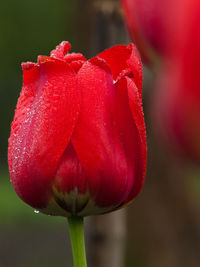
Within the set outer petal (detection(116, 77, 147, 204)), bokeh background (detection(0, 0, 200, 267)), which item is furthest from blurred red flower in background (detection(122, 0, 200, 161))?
outer petal (detection(116, 77, 147, 204))

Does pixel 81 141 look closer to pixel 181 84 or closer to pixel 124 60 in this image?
pixel 124 60

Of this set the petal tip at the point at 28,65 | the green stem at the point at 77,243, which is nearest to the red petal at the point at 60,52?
the petal tip at the point at 28,65

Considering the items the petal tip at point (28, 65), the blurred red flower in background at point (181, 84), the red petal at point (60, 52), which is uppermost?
the red petal at point (60, 52)

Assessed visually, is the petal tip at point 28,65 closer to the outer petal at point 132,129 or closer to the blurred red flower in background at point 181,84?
the outer petal at point 132,129

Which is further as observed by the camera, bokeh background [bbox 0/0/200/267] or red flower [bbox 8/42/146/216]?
bokeh background [bbox 0/0/200/267]

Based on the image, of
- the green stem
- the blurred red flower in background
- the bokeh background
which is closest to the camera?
the blurred red flower in background

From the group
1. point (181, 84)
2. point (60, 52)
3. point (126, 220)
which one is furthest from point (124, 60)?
point (126, 220)

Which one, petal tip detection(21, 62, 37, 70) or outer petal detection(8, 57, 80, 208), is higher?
petal tip detection(21, 62, 37, 70)

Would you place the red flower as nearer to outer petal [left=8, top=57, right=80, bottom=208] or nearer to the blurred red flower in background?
outer petal [left=8, top=57, right=80, bottom=208]

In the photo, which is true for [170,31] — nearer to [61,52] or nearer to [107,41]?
[61,52]
